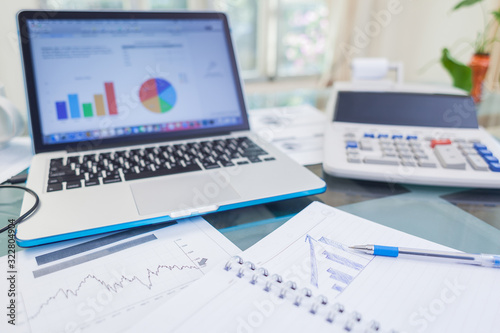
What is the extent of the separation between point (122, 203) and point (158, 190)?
5 cm

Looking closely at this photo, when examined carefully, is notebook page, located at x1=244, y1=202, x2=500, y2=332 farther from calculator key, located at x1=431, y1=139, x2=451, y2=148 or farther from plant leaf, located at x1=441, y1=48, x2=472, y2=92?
plant leaf, located at x1=441, y1=48, x2=472, y2=92

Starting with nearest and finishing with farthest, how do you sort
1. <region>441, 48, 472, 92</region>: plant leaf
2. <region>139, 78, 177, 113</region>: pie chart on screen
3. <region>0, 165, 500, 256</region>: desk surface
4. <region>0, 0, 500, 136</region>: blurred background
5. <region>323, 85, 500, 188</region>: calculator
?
<region>0, 165, 500, 256</region>: desk surface → <region>323, 85, 500, 188</region>: calculator → <region>139, 78, 177, 113</region>: pie chart on screen → <region>441, 48, 472, 92</region>: plant leaf → <region>0, 0, 500, 136</region>: blurred background

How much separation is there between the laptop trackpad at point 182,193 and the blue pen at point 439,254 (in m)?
0.18

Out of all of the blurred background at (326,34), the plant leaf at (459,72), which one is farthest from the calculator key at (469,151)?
the blurred background at (326,34)

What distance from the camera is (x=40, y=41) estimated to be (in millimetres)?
627

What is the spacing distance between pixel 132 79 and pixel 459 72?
857mm

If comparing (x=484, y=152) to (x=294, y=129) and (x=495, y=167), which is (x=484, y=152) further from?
(x=294, y=129)

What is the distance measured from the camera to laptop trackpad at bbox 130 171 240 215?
1.54 feet

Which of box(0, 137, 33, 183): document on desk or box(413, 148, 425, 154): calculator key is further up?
box(413, 148, 425, 154): calculator key

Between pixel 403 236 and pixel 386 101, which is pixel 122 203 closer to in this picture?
pixel 403 236

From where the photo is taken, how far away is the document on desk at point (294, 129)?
718mm

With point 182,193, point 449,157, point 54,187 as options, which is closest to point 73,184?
point 54,187

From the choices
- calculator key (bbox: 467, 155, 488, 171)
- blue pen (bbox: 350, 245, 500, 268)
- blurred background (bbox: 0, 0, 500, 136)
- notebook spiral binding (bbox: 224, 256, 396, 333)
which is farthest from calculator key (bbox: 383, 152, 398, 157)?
blurred background (bbox: 0, 0, 500, 136)

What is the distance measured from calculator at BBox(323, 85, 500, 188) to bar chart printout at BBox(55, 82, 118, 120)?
385 mm
